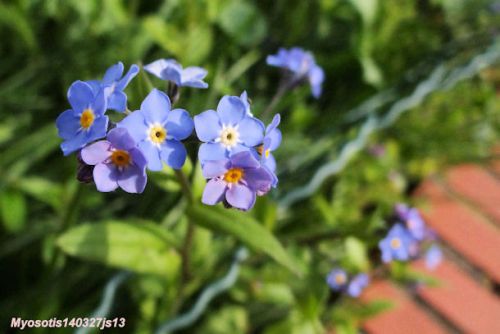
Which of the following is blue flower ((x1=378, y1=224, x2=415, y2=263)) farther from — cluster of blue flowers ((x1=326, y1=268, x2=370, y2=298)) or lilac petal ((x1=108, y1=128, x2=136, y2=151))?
lilac petal ((x1=108, y1=128, x2=136, y2=151))

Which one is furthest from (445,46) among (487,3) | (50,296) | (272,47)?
(50,296)

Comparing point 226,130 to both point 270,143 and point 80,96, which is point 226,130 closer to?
point 270,143

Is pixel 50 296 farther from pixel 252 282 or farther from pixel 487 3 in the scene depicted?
pixel 487 3

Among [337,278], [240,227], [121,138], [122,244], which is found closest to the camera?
[121,138]

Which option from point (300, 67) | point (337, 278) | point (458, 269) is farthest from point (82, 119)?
point (458, 269)

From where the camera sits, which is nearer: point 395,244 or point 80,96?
point 80,96

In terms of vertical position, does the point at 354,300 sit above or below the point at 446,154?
below
